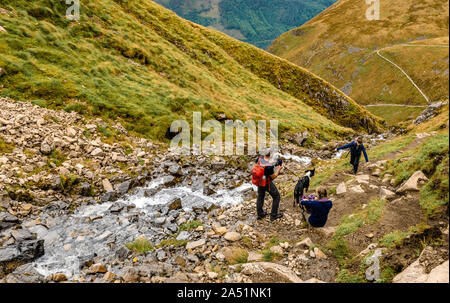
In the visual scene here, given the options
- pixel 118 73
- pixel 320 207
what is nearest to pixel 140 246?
pixel 320 207

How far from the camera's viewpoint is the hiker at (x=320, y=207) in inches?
345

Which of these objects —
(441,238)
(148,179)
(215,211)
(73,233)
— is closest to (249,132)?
(148,179)

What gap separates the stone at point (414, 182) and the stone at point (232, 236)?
649 centimetres

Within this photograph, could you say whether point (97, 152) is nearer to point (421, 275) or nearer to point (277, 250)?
point (277, 250)

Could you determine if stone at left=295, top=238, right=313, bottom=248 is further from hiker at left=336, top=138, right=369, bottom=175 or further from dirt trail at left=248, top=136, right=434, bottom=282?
hiker at left=336, top=138, right=369, bottom=175

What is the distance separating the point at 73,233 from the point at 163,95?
1862 cm

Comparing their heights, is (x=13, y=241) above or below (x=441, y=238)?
below

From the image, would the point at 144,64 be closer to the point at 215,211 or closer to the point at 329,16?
the point at 215,211

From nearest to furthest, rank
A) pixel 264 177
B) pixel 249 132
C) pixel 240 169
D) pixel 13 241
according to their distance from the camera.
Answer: pixel 13 241
pixel 264 177
pixel 240 169
pixel 249 132

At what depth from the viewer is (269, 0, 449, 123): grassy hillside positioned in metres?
100

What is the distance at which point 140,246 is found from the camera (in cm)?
946

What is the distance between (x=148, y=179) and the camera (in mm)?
16484

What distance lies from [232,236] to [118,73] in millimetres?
23687

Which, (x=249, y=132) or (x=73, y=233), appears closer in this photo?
(x=73, y=233)
